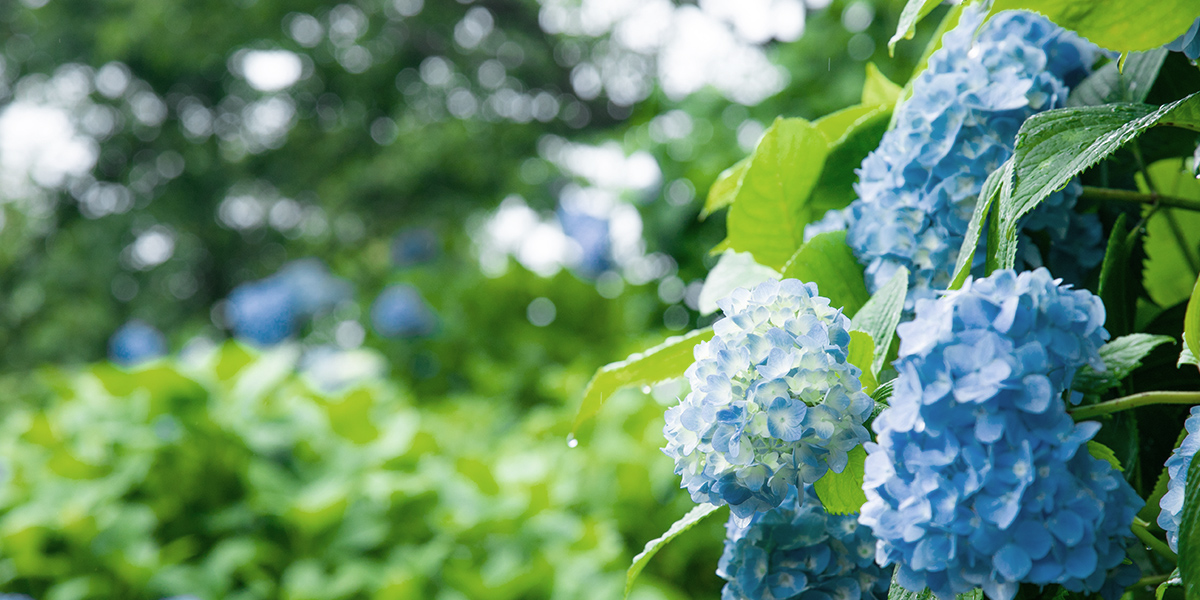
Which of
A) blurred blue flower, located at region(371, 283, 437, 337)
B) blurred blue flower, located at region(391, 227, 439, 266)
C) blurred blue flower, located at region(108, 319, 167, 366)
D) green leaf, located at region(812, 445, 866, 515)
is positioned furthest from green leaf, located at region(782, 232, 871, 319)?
blurred blue flower, located at region(108, 319, 167, 366)

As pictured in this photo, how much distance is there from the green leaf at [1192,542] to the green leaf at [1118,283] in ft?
0.55

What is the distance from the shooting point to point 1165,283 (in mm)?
708

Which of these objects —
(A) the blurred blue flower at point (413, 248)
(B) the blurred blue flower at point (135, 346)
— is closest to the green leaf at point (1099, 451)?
(A) the blurred blue flower at point (413, 248)

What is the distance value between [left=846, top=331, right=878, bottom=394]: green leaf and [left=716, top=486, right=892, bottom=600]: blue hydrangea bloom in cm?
9

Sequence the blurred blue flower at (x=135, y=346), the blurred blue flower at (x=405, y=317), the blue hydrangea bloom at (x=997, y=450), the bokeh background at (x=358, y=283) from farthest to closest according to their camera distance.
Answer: the blurred blue flower at (x=135, y=346), the blurred blue flower at (x=405, y=317), the bokeh background at (x=358, y=283), the blue hydrangea bloom at (x=997, y=450)

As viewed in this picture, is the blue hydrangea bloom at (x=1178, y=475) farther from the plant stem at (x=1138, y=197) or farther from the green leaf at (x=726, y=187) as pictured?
the green leaf at (x=726, y=187)

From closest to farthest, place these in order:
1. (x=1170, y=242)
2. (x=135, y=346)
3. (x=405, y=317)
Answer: (x=1170, y=242) < (x=405, y=317) < (x=135, y=346)

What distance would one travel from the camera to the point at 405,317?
3.35 metres

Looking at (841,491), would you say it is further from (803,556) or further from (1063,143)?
(1063,143)

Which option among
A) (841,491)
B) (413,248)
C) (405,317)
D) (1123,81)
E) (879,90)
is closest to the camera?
(841,491)

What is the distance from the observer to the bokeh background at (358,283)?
1696 millimetres

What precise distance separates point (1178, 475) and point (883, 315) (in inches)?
6.5

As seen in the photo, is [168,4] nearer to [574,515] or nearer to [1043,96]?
[574,515]

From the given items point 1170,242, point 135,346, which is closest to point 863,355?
point 1170,242
